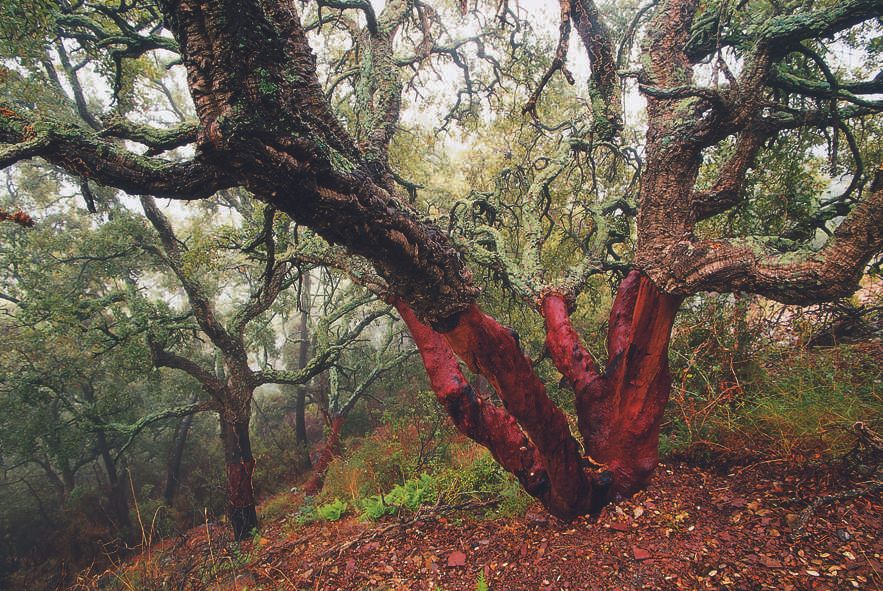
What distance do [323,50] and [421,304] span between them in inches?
276

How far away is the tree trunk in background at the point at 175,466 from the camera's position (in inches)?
497

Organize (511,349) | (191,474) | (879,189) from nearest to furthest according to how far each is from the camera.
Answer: (879,189), (511,349), (191,474)

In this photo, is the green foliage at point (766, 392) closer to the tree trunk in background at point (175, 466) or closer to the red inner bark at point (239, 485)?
the red inner bark at point (239, 485)

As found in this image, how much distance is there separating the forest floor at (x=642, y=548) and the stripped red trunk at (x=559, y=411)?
293mm

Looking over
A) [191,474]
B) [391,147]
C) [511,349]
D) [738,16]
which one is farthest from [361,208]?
[191,474]

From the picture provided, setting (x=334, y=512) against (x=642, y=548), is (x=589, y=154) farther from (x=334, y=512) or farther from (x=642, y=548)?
(x=334, y=512)

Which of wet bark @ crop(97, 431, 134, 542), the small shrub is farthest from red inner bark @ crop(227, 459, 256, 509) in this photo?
wet bark @ crop(97, 431, 134, 542)

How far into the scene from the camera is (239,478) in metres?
7.29

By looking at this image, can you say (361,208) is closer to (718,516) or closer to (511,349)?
(511,349)

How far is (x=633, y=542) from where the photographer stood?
2.65 meters

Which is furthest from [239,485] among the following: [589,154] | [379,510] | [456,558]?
[589,154]

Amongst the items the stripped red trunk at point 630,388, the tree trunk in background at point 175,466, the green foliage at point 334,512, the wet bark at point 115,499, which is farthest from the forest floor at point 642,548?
the tree trunk in background at point 175,466

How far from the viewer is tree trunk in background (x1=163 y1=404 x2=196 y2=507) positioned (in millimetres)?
12617

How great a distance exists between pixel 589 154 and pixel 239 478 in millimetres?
8134
